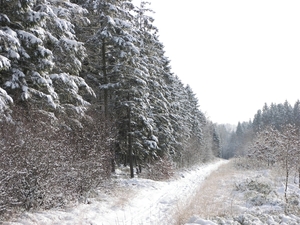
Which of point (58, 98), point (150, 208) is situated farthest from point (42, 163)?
point (150, 208)

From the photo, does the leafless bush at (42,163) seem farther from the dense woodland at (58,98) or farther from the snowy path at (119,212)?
the snowy path at (119,212)

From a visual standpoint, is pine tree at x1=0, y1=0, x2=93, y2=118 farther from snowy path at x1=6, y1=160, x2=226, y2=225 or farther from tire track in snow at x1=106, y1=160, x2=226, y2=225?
tire track in snow at x1=106, y1=160, x2=226, y2=225

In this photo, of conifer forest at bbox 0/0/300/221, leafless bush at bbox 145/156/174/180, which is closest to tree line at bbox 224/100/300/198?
conifer forest at bbox 0/0/300/221

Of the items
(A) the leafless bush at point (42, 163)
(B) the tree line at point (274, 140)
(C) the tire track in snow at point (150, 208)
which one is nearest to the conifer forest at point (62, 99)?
(A) the leafless bush at point (42, 163)

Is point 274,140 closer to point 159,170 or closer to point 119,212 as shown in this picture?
point 159,170

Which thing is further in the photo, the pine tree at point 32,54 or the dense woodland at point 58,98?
the pine tree at point 32,54

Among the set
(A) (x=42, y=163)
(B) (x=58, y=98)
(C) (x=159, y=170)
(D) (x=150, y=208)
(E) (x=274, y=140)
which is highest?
(B) (x=58, y=98)

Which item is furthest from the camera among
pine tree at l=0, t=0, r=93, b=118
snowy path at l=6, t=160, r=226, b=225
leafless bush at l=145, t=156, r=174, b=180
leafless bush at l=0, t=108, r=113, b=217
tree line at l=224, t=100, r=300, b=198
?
leafless bush at l=145, t=156, r=174, b=180

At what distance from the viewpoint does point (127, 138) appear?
18156 millimetres

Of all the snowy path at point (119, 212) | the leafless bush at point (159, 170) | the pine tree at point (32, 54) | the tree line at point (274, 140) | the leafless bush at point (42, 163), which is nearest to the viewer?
the leafless bush at point (42, 163)

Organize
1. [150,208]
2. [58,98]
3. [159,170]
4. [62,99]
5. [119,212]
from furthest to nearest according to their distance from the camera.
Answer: [159,170] < [62,99] < [150,208] < [58,98] < [119,212]

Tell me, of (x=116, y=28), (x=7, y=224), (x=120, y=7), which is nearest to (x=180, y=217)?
(x=7, y=224)

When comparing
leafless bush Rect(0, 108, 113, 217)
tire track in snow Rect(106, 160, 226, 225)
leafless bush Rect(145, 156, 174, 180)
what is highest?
leafless bush Rect(0, 108, 113, 217)

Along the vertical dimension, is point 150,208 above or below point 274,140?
below
